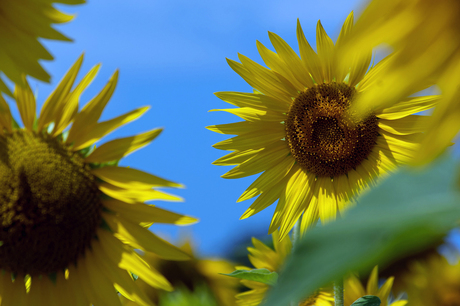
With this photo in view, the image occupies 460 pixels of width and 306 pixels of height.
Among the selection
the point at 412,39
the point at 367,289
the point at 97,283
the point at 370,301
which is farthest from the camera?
the point at 367,289

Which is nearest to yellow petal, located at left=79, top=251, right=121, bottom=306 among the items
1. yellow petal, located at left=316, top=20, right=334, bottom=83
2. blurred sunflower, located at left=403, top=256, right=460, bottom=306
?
yellow petal, located at left=316, top=20, right=334, bottom=83

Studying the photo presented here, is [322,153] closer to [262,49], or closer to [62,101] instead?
[262,49]

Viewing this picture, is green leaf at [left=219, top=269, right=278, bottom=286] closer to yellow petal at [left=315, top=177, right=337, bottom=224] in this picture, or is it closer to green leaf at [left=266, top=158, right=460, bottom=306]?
yellow petal at [left=315, top=177, right=337, bottom=224]

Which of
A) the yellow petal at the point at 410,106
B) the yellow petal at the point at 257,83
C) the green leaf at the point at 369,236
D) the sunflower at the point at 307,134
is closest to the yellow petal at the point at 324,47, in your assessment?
the sunflower at the point at 307,134

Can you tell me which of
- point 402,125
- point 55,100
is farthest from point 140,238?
point 402,125

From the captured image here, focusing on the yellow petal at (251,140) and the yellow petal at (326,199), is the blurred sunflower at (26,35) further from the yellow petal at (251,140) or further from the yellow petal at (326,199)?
the yellow petal at (326,199)

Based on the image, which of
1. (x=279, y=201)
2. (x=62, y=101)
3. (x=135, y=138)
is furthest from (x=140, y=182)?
(x=279, y=201)

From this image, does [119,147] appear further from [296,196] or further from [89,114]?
[296,196]

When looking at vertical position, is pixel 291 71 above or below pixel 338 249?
above
